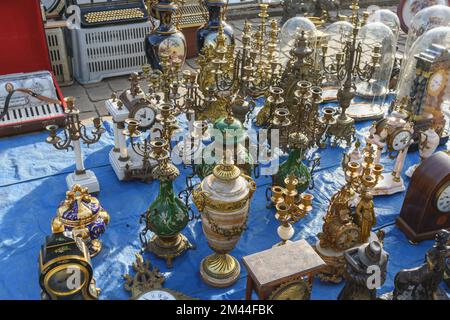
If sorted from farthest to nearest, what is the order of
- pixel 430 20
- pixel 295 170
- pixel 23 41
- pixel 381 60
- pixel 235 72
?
pixel 381 60 → pixel 430 20 → pixel 23 41 → pixel 235 72 → pixel 295 170

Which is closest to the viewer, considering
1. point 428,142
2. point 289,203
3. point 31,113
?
point 289,203

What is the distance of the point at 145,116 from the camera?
5.27m

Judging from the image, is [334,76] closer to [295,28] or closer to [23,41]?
[295,28]

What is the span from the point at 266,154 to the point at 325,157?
0.90 meters

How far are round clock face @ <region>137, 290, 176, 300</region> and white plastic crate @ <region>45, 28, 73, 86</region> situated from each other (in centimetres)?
545

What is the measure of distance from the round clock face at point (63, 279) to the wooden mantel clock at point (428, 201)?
3.31m

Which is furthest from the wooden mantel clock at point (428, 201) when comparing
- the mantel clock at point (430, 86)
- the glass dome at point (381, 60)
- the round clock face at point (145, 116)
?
the glass dome at point (381, 60)

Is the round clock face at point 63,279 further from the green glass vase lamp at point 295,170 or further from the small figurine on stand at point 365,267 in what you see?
the green glass vase lamp at point 295,170

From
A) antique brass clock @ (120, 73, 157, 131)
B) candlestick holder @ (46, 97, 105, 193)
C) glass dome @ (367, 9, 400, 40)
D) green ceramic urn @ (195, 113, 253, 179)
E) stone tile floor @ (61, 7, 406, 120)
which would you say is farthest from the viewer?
glass dome @ (367, 9, 400, 40)

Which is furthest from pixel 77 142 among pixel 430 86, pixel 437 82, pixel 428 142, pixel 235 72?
pixel 437 82

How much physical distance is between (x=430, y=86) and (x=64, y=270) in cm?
473

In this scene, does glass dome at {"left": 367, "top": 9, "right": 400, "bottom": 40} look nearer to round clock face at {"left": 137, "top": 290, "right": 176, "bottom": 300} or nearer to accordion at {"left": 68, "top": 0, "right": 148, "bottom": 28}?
accordion at {"left": 68, "top": 0, "right": 148, "bottom": 28}

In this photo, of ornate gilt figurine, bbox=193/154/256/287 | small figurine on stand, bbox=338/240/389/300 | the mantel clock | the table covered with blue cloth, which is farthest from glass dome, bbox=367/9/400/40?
small figurine on stand, bbox=338/240/389/300

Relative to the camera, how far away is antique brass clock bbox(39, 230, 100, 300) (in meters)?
3.21
